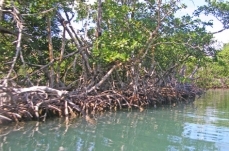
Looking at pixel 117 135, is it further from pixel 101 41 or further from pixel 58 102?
pixel 101 41

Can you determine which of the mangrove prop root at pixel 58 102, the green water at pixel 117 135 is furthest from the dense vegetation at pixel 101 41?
the green water at pixel 117 135

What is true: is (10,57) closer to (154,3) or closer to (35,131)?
(35,131)

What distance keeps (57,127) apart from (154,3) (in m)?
5.38

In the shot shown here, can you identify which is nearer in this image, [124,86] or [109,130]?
[109,130]

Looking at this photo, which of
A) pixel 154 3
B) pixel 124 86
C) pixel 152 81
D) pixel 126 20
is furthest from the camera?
pixel 152 81

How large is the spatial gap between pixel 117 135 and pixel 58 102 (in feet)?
7.01

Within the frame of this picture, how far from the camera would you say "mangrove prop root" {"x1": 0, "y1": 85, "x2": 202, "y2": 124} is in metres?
7.02

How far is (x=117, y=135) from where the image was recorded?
6.83 m

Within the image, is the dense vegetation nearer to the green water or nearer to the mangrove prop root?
the mangrove prop root

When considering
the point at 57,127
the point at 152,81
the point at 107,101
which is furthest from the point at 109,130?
the point at 152,81

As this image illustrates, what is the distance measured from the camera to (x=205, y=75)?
29.2 m

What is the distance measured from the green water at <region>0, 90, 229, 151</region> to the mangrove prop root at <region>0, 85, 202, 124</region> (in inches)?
11.3

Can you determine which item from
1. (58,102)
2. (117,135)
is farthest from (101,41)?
(117,135)

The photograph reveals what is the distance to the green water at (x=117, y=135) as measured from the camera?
575 centimetres
